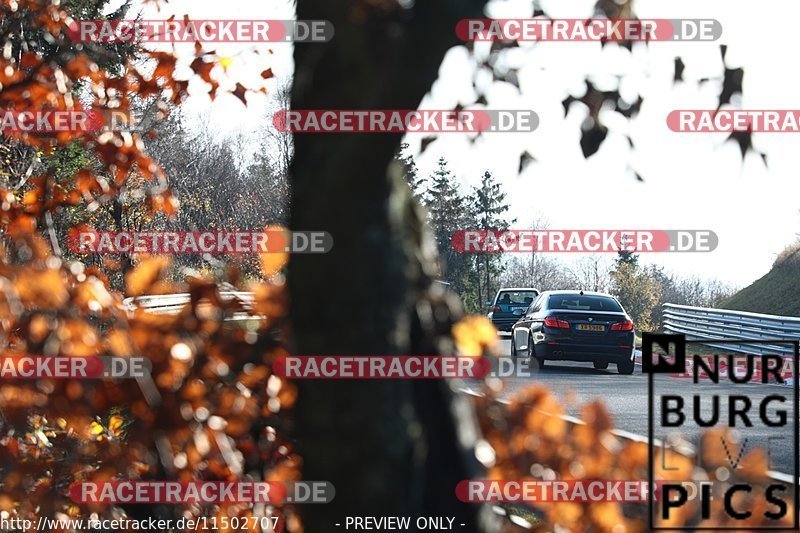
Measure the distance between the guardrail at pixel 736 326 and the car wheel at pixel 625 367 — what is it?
1.31 m

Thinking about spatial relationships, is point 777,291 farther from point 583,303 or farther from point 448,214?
point 448,214

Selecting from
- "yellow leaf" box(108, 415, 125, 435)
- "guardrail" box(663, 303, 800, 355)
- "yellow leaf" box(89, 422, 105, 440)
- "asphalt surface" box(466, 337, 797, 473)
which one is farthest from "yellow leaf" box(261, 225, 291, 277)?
"guardrail" box(663, 303, 800, 355)

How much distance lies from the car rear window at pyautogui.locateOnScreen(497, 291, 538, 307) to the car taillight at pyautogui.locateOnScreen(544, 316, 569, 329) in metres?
13.8

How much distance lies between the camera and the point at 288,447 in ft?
10.6

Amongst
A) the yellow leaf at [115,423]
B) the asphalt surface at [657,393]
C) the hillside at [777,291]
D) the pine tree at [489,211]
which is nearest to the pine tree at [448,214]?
the pine tree at [489,211]

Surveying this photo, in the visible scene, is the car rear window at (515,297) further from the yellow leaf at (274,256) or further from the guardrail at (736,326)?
the yellow leaf at (274,256)

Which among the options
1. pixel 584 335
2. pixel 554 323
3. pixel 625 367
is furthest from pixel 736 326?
pixel 554 323

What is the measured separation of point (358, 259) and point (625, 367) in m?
16.8

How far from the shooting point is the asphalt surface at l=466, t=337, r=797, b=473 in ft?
32.8

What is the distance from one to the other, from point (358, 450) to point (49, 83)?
2549mm

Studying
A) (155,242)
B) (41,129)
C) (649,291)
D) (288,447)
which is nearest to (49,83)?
(41,129)

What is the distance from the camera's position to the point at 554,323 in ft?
57.5

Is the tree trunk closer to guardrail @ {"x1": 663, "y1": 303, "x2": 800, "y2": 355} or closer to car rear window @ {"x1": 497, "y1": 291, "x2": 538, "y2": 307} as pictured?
guardrail @ {"x1": 663, "y1": 303, "x2": 800, "y2": 355}

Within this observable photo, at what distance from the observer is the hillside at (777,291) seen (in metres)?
33.5
